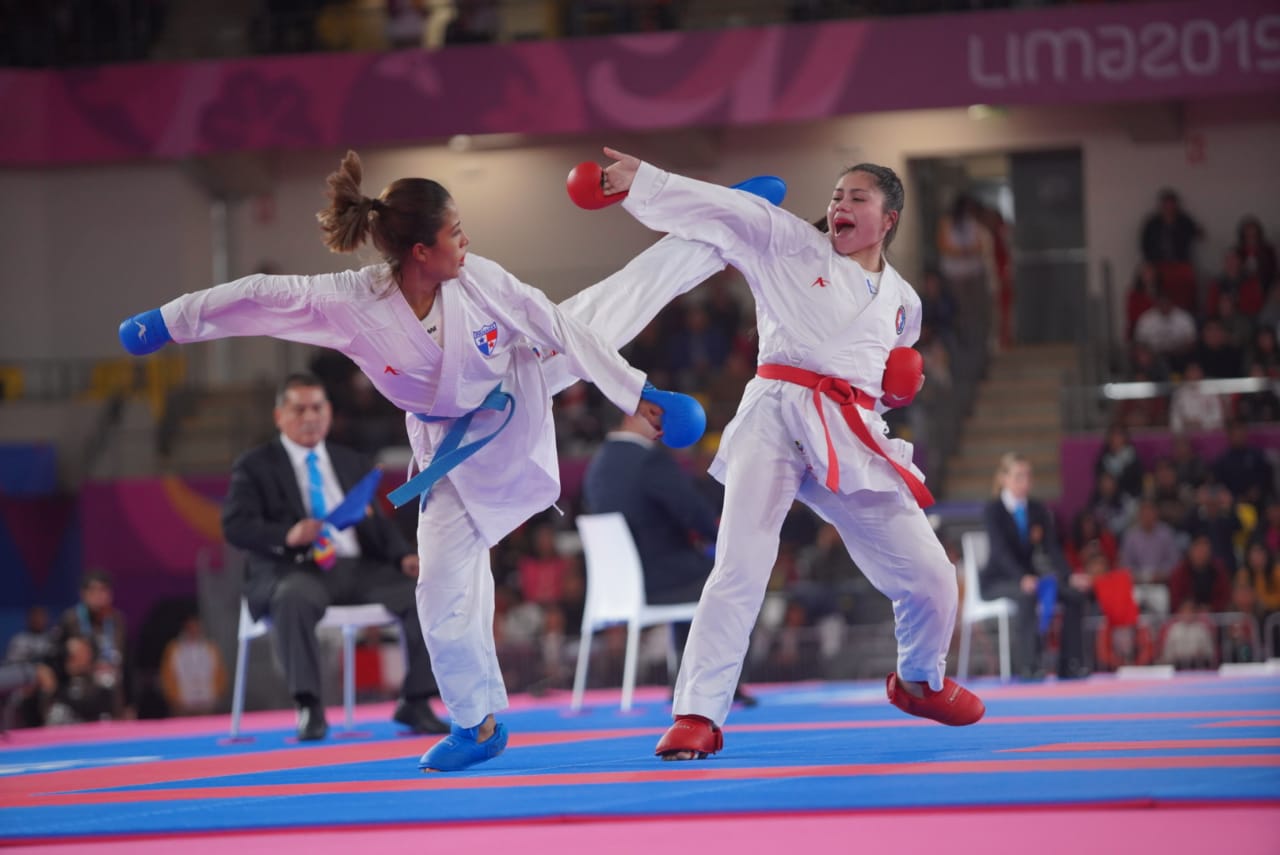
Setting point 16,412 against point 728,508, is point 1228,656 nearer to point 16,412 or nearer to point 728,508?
point 728,508

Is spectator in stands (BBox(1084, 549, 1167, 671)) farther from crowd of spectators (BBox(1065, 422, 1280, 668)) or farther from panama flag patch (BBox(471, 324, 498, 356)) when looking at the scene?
panama flag patch (BBox(471, 324, 498, 356))

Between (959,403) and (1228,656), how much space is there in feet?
14.1

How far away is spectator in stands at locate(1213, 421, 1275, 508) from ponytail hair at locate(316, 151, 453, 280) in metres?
8.02

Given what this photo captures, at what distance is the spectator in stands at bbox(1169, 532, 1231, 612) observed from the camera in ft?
32.0

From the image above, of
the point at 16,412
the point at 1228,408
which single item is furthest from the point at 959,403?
the point at 16,412

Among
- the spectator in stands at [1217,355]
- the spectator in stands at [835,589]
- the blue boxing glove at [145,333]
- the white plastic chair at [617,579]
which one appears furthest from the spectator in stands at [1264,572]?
the blue boxing glove at [145,333]

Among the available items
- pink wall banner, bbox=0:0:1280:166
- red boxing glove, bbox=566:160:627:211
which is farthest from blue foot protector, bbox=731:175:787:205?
pink wall banner, bbox=0:0:1280:166

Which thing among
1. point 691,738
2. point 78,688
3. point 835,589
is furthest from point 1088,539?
point 691,738

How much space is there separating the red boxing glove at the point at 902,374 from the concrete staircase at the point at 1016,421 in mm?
8268

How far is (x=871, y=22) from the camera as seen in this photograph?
550 inches

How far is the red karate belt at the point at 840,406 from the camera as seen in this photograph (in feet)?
13.4

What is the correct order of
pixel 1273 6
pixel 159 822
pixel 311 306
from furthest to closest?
pixel 1273 6
pixel 311 306
pixel 159 822

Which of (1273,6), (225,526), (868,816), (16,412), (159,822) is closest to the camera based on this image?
(868,816)

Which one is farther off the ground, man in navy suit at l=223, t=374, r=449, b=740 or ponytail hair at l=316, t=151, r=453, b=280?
ponytail hair at l=316, t=151, r=453, b=280
